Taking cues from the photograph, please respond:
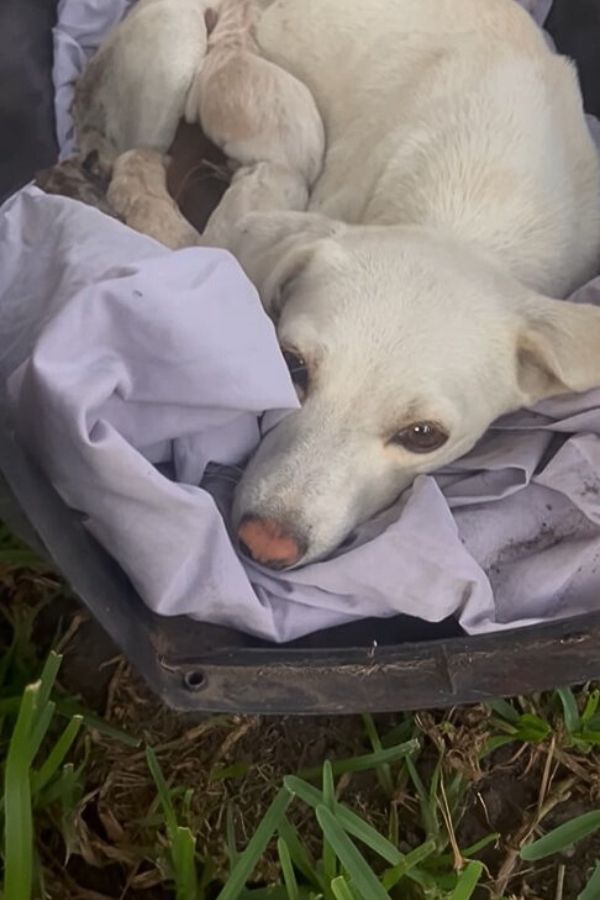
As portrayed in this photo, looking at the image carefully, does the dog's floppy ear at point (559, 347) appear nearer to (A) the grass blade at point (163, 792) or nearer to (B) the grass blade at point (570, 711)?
(B) the grass blade at point (570, 711)

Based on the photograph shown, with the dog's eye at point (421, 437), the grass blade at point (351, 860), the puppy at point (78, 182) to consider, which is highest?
the puppy at point (78, 182)

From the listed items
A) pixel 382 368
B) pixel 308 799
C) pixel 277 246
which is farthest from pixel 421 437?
pixel 308 799

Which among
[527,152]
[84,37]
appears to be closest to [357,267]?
[527,152]

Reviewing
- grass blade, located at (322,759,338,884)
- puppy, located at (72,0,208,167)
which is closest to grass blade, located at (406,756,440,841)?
grass blade, located at (322,759,338,884)

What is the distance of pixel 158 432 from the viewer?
1767mm

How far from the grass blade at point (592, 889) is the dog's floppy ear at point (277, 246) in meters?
1.14

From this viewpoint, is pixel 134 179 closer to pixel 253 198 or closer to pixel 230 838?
pixel 253 198

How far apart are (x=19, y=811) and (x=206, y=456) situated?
61 cm

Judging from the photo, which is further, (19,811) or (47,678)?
(47,678)

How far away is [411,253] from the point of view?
6.31 feet

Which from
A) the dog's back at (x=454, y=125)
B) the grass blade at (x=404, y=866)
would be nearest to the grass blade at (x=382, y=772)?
the grass blade at (x=404, y=866)

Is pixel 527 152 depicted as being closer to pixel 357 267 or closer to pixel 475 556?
pixel 357 267

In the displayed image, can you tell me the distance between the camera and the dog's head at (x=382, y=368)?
5.79ft

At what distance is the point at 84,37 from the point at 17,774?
1.82 meters
